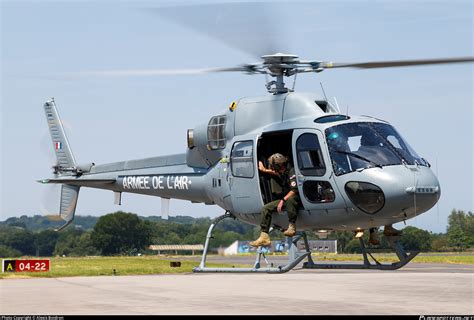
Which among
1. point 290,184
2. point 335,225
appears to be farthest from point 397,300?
point 290,184

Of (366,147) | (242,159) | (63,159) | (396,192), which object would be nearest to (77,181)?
(63,159)

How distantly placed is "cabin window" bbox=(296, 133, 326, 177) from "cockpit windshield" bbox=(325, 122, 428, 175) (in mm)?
325

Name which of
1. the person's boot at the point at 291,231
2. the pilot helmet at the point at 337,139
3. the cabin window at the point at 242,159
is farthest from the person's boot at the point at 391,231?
the cabin window at the point at 242,159

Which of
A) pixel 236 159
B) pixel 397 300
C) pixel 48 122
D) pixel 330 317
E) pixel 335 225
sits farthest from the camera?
pixel 48 122

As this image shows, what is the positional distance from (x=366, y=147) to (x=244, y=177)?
11.1ft

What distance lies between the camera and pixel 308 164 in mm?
18719

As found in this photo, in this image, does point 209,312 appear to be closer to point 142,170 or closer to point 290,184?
point 290,184

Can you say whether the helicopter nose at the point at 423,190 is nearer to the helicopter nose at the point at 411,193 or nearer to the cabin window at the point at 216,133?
the helicopter nose at the point at 411,193

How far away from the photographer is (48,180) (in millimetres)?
28766

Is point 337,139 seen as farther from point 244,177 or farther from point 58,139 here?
point 58,139

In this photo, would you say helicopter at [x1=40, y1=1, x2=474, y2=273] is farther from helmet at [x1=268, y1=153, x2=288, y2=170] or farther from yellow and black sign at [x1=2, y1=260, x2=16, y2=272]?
yellow and black sign at [x1=2, y1=260, x2=16, y2=272]

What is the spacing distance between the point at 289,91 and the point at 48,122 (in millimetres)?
13692

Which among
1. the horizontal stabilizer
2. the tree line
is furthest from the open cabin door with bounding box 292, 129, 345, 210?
the tree line

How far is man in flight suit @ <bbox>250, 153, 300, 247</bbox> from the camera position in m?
18.9
